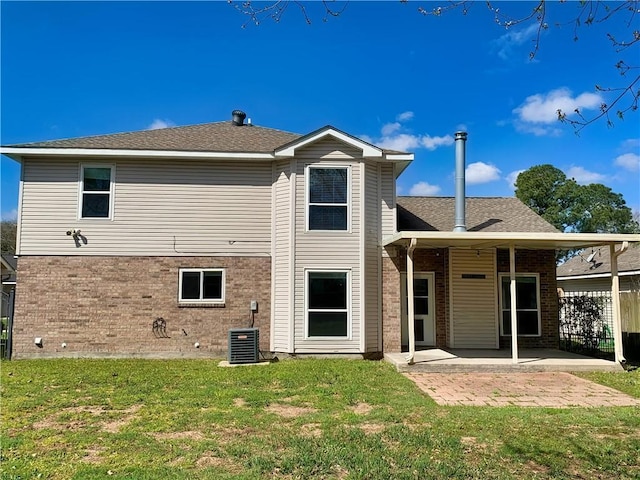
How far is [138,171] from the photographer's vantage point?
12039 millimetres

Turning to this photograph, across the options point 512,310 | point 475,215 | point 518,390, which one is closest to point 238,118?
point 475,215

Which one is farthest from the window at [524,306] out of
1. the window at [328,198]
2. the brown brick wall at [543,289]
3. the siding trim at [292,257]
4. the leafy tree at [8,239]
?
the leafy tree at [8,239]

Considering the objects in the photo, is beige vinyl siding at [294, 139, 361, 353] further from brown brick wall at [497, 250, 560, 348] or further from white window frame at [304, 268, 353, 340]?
brown brick wall at [497, 250, 560, 348]

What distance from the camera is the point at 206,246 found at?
39.3 ft

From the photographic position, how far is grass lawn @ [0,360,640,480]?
4.55 meters

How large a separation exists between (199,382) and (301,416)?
298cm

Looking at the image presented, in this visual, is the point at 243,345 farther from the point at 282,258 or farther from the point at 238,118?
the point at 238,118

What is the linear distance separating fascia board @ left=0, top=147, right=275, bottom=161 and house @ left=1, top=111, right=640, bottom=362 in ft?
0.09

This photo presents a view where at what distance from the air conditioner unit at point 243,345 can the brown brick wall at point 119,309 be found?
0.81 m

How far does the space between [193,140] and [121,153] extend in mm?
1969

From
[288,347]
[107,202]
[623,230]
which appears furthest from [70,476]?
[623,230]

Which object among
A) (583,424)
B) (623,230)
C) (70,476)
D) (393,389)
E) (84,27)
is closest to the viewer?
(70,476)

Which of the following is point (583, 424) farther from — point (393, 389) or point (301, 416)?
point (301, 416)

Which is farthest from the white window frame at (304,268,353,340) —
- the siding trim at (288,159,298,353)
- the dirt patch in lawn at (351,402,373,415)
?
the dirt patch in lawn at (351,402,373,415)
